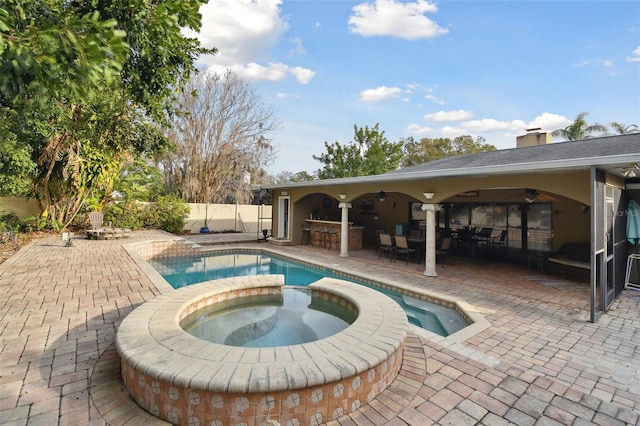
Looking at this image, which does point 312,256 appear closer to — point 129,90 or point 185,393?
point 129,90

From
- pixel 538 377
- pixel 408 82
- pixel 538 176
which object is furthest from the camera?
pixel 408 82

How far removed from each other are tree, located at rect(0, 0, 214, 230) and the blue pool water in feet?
12.9

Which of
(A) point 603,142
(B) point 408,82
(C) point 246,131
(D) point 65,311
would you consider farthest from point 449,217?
(C) point 246,131

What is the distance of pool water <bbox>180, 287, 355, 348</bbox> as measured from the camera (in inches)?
157

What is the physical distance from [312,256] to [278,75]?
641 inches

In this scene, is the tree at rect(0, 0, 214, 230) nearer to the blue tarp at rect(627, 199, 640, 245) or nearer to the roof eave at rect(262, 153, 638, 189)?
the roof eave at rect(262, 153, 638, 189)

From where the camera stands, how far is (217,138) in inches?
804

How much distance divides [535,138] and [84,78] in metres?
13.9

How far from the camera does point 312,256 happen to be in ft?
36.7

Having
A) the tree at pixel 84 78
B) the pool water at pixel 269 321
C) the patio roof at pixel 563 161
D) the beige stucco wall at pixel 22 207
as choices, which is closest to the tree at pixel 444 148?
the patio roof at pixel 563 161

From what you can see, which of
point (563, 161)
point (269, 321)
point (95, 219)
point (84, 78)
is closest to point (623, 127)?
point (563, 161)

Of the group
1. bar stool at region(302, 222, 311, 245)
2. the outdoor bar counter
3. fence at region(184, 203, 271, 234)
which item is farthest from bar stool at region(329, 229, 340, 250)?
fence at region(184, 203, 271, 234)

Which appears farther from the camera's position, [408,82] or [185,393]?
[408,82]

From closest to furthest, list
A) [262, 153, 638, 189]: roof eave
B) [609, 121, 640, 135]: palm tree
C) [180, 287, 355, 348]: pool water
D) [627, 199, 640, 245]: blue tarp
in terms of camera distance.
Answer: [180, 287, 355, 348]: pool water
[262, 153, 638, 189]: roof eave
[627, 199, 640, 245]: blue tarp
[609, 121, 640, 135]: palm tree
